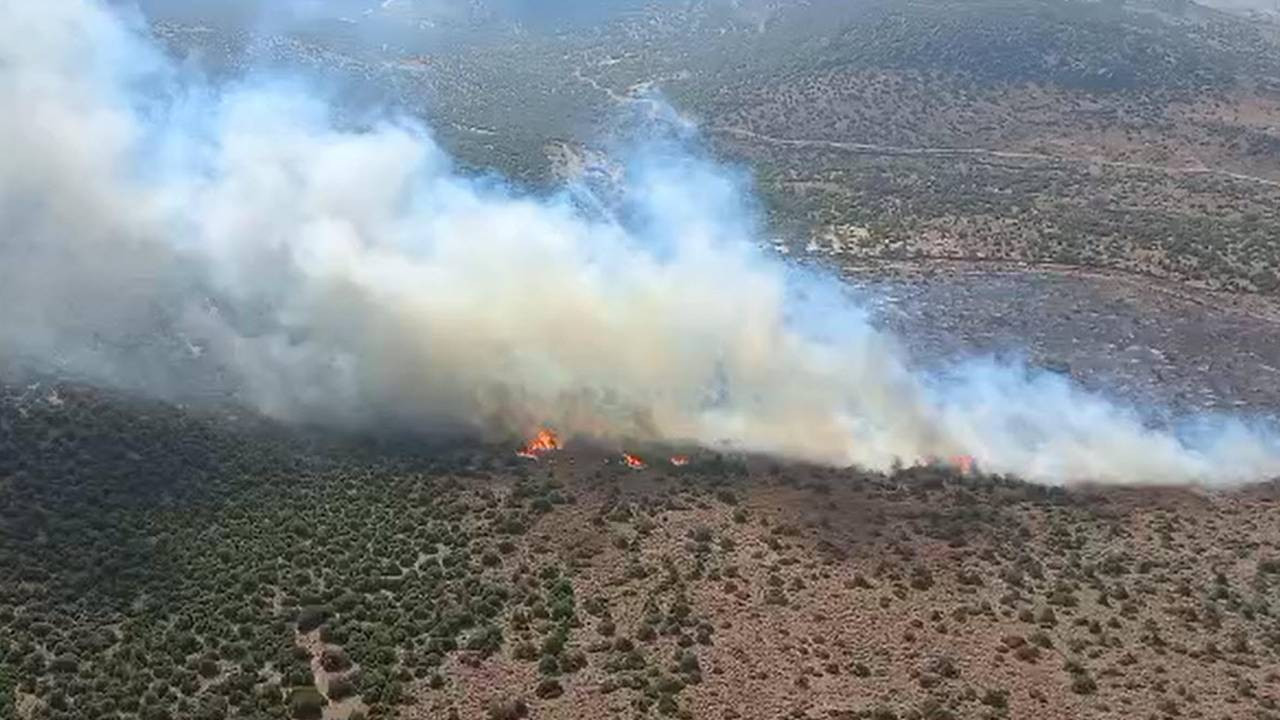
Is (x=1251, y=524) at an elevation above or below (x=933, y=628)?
above

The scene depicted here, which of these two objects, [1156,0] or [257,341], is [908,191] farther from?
[1156,0]

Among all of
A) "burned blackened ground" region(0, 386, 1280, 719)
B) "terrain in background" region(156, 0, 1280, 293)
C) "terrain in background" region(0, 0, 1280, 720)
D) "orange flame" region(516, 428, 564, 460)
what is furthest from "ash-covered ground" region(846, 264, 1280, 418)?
"orange flame" region(516, 428, 564, 460)

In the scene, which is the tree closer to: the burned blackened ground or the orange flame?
the burned blackened ground

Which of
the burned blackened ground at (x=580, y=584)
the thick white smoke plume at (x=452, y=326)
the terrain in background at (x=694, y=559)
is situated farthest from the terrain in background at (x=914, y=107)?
the burned blackened ground at (x=580, y=584)

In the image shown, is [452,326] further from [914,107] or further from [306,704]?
[914,107]

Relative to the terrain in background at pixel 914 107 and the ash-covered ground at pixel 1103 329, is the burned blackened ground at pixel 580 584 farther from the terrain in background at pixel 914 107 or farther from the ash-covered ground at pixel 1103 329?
the terrain in background at pixel 914 107

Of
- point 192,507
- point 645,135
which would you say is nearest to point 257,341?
point 192,507
